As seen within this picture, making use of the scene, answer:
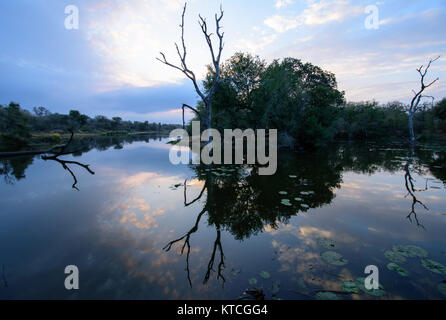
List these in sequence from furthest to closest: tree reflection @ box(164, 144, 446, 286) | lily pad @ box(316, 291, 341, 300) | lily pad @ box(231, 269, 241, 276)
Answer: tree reflection @ box(164, 144, 446, 286) < lily pad @ box(231, 269, 241, 276) < lily pad @ box(316, 291, 341, 300)

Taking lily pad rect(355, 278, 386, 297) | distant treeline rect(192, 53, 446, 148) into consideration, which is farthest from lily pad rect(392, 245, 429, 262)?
distant treeline rect(192, 53, 446, 148)

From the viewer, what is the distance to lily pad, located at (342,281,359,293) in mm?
2494

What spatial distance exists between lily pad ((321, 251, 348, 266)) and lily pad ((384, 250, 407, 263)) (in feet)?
2.66

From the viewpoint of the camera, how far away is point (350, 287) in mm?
2539

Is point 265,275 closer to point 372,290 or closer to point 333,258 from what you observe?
point 333,258

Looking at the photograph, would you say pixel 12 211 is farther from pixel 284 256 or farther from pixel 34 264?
pixel 284 256

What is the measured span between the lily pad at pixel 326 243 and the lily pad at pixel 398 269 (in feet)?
2.75

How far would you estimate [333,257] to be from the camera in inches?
125

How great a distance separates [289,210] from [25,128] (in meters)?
34.7

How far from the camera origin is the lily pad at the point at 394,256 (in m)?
3.06

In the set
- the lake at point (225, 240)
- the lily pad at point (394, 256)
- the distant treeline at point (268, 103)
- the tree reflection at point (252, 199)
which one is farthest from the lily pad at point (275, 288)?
the distant treeline at point (268, 103)

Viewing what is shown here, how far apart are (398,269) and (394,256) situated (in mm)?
413

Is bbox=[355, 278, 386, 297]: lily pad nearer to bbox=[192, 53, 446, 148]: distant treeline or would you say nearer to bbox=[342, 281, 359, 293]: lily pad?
bbox=[342, 281, 359, 293]: lily pad
